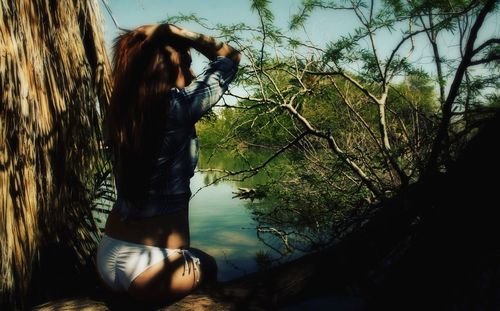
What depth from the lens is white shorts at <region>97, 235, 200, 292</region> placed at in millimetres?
1209

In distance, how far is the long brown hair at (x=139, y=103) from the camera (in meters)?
1.19

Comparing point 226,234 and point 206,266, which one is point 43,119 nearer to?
point 206,266

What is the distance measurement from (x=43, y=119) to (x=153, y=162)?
906 mm

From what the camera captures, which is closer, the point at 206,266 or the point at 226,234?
the point at 206,266

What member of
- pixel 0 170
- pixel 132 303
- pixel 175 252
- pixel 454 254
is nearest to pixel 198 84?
pixel 175 252

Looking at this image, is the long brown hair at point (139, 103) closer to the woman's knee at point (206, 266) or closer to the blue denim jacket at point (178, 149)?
the blue denim jacket at point (178, 149)

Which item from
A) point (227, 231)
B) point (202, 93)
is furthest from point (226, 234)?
point (202, 93)

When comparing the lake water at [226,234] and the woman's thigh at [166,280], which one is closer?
the woman's thigh at [166,280]

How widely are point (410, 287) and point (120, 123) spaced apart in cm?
105

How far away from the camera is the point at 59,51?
6.25 feet

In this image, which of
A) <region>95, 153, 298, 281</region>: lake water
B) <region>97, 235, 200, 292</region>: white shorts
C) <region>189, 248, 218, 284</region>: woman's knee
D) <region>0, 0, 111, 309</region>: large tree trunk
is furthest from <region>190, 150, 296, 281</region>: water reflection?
<region>97, 235, 200, 292</region>: white shorts

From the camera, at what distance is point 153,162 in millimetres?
1247

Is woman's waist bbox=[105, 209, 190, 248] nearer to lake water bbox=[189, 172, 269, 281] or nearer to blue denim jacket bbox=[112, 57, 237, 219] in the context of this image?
blue denim jacket bbox=[112, 57, 237, 219]

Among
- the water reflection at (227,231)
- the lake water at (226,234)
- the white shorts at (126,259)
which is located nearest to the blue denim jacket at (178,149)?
the white shorts at (126,259)
